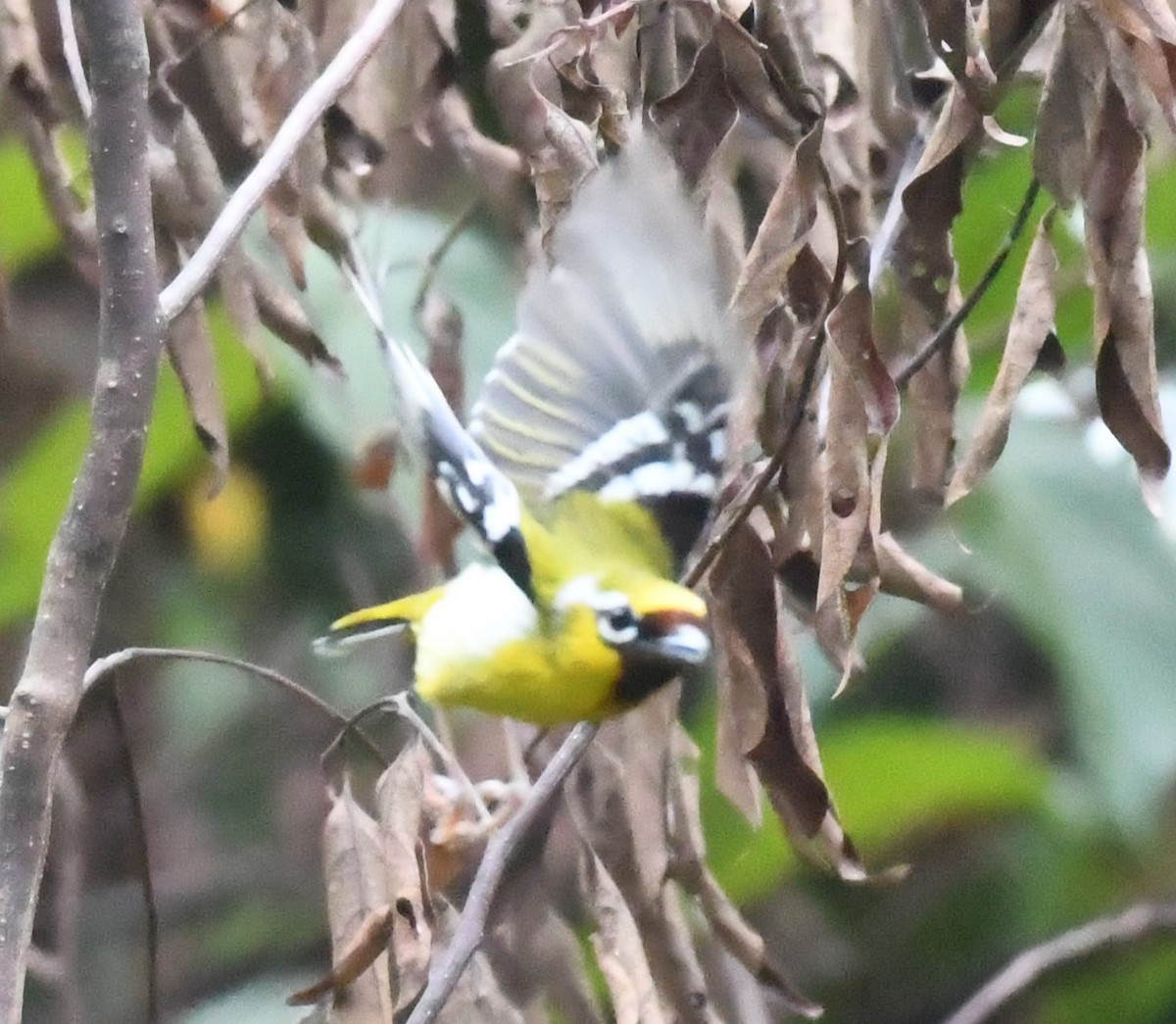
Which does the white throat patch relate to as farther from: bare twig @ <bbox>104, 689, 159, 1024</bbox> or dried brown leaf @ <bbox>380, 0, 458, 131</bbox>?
dried brown leaf @ <bbox>380, 0, 458, 131</bbox>

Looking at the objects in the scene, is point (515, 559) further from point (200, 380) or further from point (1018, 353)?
point (1018, 353)

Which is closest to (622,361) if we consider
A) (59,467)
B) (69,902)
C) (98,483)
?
(98,483)

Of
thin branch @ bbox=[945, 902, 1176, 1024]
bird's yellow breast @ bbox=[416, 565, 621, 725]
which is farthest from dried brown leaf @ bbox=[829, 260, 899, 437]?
thin branch @ bbox=[945, 902, 1176, 1024]

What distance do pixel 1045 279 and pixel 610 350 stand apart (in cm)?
28

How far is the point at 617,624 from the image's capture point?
0.99 metres

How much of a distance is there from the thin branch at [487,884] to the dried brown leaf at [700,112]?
1.01 ft

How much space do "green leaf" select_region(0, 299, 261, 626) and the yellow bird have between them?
86 cm

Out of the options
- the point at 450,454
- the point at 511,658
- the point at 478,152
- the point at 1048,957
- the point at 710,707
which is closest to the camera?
the point at 450,454

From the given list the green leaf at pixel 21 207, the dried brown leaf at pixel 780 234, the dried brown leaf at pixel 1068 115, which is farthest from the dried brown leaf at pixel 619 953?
the green leaf at pixel 21 207

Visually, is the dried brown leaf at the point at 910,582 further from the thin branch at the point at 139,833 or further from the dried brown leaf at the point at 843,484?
the thin branch at the point at 139,833

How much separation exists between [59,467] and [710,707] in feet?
2.63

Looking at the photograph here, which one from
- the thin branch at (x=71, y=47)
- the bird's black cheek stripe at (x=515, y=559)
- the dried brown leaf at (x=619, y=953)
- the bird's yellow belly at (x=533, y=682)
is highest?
the thin branch at (x=71, y=47)

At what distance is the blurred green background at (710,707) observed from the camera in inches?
73.5

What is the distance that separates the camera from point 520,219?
4.33 feet
